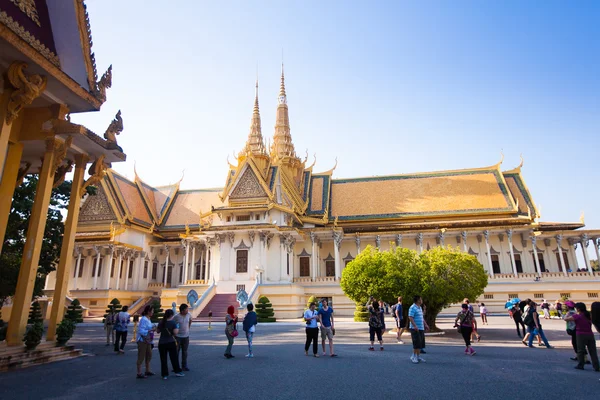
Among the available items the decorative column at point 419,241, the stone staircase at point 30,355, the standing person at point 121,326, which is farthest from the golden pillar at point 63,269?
the decorative column at point 419,241

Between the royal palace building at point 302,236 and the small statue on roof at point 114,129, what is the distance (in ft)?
54.7

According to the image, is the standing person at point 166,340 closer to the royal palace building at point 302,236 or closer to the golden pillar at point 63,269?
the golden pillar at point 63,269

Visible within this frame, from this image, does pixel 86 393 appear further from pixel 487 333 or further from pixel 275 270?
pixel 275 270

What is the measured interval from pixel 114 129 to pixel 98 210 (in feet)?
89.3

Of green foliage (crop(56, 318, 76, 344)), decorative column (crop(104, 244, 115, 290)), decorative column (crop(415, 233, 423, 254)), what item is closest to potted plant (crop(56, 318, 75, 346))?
green foliage (crop(56, 318, 76, 344))

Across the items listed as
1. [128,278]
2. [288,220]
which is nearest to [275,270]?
[288,220]

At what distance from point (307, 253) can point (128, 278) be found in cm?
1540

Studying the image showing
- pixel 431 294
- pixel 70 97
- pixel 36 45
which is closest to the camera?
pixel 36 45

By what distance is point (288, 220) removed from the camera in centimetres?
3170

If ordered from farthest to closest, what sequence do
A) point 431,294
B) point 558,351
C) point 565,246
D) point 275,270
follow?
point 565,246
point 275,270
point 431,294
point 558,351

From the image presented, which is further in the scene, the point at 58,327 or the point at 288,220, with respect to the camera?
the point at 288,220

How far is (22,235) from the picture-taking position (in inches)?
613

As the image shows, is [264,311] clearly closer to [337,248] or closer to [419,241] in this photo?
[337,248]

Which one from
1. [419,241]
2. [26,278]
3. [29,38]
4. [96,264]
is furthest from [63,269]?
[419,241]
